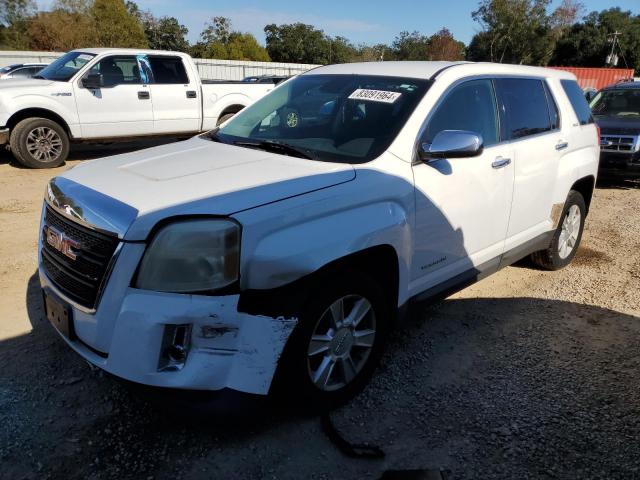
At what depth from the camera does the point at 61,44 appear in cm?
3966

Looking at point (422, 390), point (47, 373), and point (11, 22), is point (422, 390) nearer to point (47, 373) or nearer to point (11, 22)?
point (47, 373)

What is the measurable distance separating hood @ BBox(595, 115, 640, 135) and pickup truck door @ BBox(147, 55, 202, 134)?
24.3 ft

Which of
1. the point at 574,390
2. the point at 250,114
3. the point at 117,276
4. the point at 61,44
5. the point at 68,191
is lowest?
the point at 574,390

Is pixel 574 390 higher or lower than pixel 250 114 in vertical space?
lower

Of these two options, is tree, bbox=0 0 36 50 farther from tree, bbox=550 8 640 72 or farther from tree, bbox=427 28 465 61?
tree, bbox=550 8 640 72

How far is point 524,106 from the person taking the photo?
161 inches

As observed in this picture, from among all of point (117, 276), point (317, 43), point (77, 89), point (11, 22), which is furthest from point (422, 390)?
point (317, 43)

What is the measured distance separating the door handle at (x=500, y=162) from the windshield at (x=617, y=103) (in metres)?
7.42

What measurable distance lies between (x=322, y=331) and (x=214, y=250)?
762 mm

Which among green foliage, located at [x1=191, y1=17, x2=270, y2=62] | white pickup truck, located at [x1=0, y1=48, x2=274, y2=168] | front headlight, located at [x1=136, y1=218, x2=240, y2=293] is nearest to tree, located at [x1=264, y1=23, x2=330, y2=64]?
green foliage, located at [x1=191, y1=17, x2=270, y2=62]

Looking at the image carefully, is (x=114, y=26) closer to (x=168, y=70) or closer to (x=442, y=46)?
(x=442, y=46)

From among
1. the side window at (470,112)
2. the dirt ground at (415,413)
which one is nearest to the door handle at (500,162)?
the side window at (470,112)

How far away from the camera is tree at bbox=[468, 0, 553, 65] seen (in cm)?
4219

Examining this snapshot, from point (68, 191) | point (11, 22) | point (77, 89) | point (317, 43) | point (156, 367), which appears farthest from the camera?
point (317, 43)
